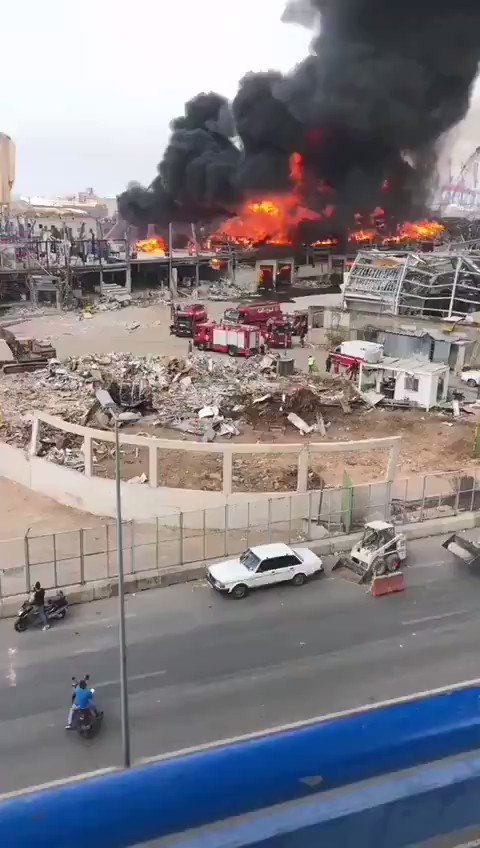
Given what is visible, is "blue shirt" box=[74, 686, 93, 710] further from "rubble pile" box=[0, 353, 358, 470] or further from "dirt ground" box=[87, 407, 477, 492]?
"rubble pile" box=[0, 353, 358, 470]

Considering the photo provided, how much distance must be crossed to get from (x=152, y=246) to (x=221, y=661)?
59.9m

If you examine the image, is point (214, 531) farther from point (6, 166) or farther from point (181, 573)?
point (6, 166)

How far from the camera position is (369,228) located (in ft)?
259

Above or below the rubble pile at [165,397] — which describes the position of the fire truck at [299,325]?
above

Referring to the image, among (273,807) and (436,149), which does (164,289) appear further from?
(273,807)

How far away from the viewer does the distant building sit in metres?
94.3

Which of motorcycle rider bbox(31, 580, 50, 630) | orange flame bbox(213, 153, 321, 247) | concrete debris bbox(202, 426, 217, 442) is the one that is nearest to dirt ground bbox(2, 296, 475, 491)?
concrete debris bbox(202, 426, 217, 442)

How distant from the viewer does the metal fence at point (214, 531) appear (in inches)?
548

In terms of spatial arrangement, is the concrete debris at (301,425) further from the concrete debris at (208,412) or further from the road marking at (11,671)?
the road marking at (11,671)

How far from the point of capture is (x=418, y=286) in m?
36.0

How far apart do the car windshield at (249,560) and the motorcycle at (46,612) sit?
3.48m

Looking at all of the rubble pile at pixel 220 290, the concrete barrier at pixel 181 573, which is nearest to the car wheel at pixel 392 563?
the concrete barrier at pixel 181 573

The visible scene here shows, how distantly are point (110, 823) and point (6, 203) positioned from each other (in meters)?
97.0

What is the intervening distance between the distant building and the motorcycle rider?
91.3 m
